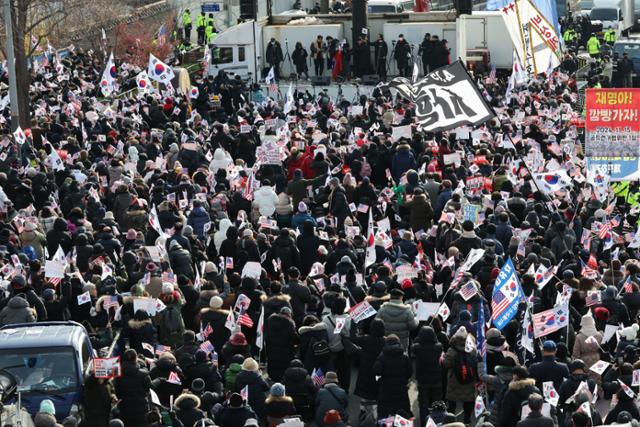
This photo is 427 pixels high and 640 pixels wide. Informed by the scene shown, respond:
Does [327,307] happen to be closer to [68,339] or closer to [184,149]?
[68,339]

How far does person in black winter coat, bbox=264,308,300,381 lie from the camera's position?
17016 millimetres

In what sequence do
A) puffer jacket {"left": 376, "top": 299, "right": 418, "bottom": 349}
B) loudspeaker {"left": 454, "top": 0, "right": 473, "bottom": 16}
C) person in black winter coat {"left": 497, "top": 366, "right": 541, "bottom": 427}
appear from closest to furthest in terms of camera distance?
1. person in black winter coat {"left": 497, "top": 366, "right": 541, "bottom": 427}
2. puffer jacket {"left": 376, "top": 299, "right": 418, "bottom": 349}
3. loudspeaker {"left": 454, "top": 0, "right": 473, "bottom": 16}

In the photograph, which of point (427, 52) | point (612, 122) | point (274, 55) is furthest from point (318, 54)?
point (612, 122)

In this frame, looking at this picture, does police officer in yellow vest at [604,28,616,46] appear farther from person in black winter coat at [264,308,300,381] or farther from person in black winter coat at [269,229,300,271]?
person in black winter coat at [264,308,300,381]

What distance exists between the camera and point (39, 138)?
30.0m

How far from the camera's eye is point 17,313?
17.5m

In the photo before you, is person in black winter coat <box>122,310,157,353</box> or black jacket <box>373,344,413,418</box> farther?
person in black winter coat <box>122,310,157,353</box>

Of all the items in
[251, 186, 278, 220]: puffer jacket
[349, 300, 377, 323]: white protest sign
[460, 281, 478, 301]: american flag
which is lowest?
[349, 300, 377, 323]: white protest sign

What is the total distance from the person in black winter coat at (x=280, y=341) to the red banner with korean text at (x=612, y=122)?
8.86 m

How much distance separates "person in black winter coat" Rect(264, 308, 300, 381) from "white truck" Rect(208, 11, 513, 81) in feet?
79.9

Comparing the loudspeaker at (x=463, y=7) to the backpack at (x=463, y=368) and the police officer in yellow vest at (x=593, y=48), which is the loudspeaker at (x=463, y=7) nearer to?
the police officer in yellow vest at (x=593, y=48)

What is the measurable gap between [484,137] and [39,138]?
28.5ft

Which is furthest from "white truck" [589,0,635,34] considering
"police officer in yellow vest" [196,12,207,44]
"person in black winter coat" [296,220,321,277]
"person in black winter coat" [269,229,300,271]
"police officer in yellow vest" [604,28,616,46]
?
"person in black winter coat" [269,229,300,271]

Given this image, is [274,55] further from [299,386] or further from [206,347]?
[299,386]
